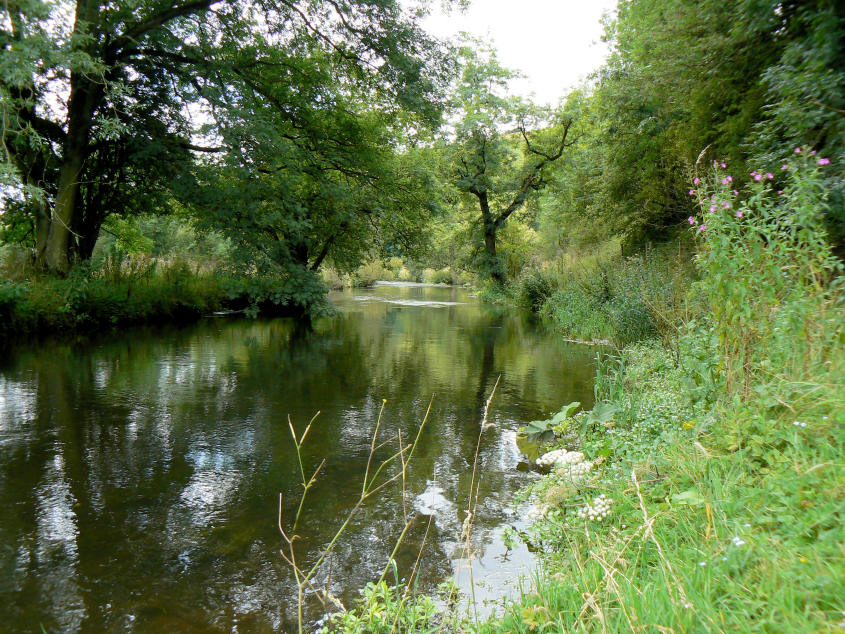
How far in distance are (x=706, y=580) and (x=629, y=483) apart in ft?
3.89

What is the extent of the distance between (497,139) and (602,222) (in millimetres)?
12793

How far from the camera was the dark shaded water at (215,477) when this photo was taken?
2.59m

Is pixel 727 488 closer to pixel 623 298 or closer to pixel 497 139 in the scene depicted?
pixel 623 298

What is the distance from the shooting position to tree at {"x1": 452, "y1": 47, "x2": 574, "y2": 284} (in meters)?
24.9

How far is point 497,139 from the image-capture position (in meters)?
25.6

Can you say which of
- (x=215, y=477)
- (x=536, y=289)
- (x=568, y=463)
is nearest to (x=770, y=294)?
(x=568, y=463)

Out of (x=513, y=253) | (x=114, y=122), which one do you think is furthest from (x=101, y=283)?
(x=513, y=253)

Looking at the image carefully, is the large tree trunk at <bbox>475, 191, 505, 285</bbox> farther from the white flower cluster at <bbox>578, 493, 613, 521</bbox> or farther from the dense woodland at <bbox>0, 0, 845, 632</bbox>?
the white flower cluster at <bbox>578, 493, 613, 521</bbox>

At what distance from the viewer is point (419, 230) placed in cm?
1677

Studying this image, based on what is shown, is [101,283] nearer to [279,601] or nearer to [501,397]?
[501,397]

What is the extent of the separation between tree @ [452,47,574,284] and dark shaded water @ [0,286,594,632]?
18675 millimetres

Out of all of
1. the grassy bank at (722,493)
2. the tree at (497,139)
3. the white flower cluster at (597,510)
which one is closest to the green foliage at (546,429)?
the grassy bank at (722,493)

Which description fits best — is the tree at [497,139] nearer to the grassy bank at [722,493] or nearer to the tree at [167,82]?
the tree at [167,82]

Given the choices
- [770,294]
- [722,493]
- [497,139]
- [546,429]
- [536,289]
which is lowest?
[546,429]
